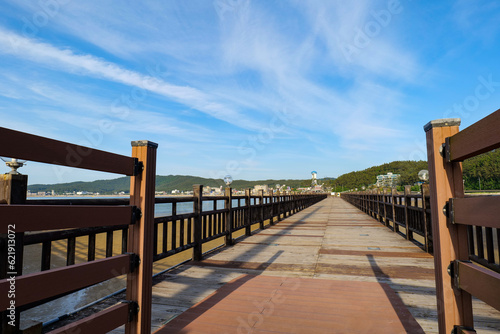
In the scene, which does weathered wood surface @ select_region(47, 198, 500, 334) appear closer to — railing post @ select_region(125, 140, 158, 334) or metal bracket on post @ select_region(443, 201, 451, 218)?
railing post @ select_region(125, 140, 158, 334)

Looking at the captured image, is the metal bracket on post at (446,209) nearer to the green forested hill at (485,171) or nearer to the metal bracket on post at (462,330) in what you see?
the metal bracket on post at (462,330)

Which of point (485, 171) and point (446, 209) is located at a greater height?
point (485, 171)

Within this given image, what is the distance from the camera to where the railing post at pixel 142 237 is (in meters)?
2.01

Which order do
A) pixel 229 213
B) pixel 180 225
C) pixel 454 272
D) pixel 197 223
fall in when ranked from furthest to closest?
pixel 229 213, pixel 197 223, pixel 180 225, pixel 454 272

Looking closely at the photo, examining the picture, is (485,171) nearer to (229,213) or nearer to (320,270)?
(229,213)

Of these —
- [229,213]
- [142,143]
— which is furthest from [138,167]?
[229,213]

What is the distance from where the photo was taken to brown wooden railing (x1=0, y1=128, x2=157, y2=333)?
1.30 meters

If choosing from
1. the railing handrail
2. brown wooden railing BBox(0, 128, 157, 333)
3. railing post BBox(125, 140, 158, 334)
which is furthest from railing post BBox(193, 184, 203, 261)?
the railing handrail

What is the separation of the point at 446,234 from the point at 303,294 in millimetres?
2057

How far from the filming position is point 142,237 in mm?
2008

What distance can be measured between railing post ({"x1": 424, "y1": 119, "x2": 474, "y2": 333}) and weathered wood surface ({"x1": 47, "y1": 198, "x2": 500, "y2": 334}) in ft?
3.43

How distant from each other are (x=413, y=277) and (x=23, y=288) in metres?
4.47

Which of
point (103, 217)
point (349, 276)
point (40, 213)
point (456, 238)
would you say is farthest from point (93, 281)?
point (349, 276)

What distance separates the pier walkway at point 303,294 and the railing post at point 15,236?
3.56 ft
